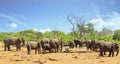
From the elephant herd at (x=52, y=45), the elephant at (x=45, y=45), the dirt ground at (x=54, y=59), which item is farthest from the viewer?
the elephant at (x=45, y=45)

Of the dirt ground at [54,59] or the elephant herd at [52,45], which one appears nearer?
the dirt ground at [54,59]

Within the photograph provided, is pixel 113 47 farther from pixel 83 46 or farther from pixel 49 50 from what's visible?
pixel 83 46

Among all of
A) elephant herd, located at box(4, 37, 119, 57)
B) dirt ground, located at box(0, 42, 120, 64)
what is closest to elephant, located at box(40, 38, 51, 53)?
elephant herd, located at box(4, 37, 119, 57)

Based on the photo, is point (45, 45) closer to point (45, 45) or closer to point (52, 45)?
point (45, 45)

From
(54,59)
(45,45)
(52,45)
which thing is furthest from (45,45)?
(54,59)

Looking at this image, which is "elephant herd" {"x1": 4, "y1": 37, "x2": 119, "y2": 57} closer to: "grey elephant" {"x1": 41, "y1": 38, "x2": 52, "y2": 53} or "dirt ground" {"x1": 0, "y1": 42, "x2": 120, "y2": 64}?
"grey elephant" {"x1": 41, "y1": 38, "x2": 52, "y2": 53}

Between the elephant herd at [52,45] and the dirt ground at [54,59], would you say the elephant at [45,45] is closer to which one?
the elephant herd at [52,45]

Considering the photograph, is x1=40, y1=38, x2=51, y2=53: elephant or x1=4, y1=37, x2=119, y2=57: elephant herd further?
x1=40, y1=38, x2=51, y2=53: elephant

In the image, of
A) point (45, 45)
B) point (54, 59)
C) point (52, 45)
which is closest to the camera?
point (54, 59)

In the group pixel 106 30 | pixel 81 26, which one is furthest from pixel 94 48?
pixel 106 30

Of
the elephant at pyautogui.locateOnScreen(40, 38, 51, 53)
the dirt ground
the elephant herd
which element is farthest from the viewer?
the elephant at pyautogui.locateOnScreen(40, 38, 51, 53)

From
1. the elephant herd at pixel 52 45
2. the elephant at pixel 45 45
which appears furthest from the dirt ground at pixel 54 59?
the elephant at pixel 45 45

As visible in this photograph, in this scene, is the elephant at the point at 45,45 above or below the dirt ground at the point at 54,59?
above

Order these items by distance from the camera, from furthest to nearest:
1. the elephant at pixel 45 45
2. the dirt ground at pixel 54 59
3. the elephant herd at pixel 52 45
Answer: the elephant at pixel 45 45
the elephant herd at pixel 52 45
the dirt ground at pixel 54 59
